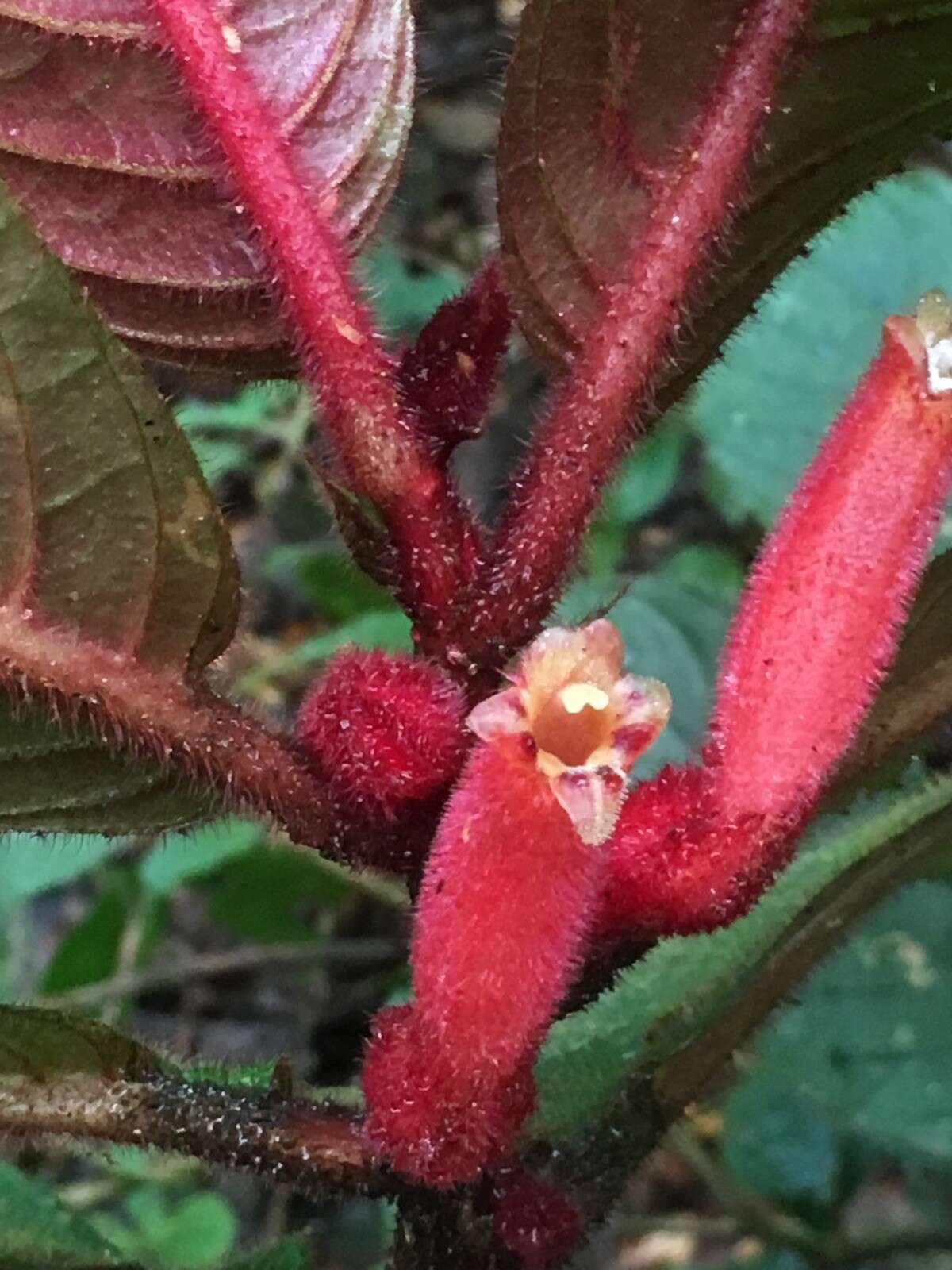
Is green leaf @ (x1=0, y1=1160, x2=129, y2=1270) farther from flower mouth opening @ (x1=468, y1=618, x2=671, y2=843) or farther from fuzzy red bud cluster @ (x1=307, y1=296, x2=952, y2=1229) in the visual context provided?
flower mouth opening @ (x1=468, y1=618, x2=671, y2=843)

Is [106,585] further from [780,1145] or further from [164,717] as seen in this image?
[780,1145]

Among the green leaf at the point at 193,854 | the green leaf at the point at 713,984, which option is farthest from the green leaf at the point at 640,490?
the green leaf at the point at 713,984

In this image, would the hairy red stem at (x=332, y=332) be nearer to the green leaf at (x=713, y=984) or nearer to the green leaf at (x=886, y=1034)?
the green leaf at (x=713, y=984)

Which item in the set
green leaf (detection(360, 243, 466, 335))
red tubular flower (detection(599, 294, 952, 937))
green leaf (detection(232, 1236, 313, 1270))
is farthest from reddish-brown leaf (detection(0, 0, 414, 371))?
green leaf (detection(360, 243, 466, 335))

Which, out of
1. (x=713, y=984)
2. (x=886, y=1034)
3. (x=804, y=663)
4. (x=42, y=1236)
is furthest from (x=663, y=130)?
(x=886, y=1034)

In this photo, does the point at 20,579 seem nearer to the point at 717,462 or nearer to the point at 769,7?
the point at 769,7
